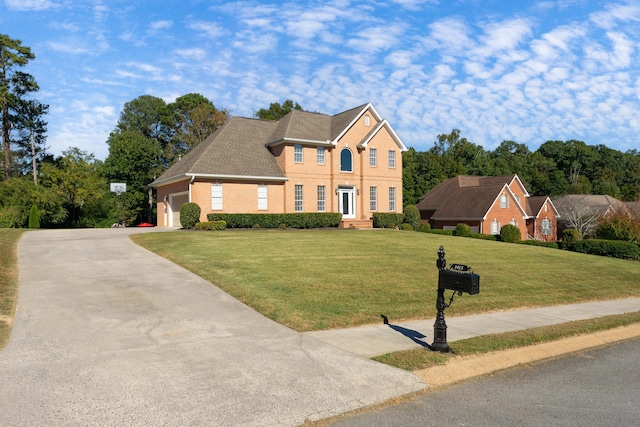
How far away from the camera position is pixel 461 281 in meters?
6.98

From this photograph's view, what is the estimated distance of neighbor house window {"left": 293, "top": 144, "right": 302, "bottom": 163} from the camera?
3312 centimetres

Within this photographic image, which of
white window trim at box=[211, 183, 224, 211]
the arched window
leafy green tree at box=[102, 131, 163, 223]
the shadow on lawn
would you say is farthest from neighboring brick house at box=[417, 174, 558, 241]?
the shadow on lawn

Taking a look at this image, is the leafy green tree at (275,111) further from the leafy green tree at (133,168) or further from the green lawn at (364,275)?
the green lawn at (364,275)

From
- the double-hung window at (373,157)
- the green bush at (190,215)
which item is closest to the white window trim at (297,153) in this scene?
the double-hung window at (373,157)

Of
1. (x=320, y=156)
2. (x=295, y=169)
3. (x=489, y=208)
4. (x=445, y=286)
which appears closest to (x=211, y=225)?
(x=295, y=169)

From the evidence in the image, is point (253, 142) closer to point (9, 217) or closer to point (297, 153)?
point (297, 153)

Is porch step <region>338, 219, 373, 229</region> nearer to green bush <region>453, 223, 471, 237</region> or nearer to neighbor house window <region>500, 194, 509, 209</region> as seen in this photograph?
green bush <region>453, 223, 471, 237</region>

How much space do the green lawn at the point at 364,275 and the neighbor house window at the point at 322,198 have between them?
9.80 metres

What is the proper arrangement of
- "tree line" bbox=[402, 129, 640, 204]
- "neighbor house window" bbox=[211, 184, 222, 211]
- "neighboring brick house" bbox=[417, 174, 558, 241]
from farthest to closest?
"tree line" bbox=[402, 129, 640, 204], "neighboring brick house" bbox=[417, 174, 558, 241], "neighbor house window" bbox=[211, 184, 222, 211]

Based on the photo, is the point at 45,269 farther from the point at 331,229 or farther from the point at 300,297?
the point at 331,229

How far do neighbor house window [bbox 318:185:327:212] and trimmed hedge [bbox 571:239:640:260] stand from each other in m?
18.3

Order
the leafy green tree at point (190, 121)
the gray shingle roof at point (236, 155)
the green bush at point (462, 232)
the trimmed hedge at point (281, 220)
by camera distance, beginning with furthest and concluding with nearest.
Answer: the leafy green tree at point (190, 121) → the green bush at point (462, 232) → the gray shingle roof at point (236, 155) → the trimmed hedge at point (281, 220)

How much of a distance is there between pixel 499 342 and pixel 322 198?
26.8 m

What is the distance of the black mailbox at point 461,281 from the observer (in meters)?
6.84
